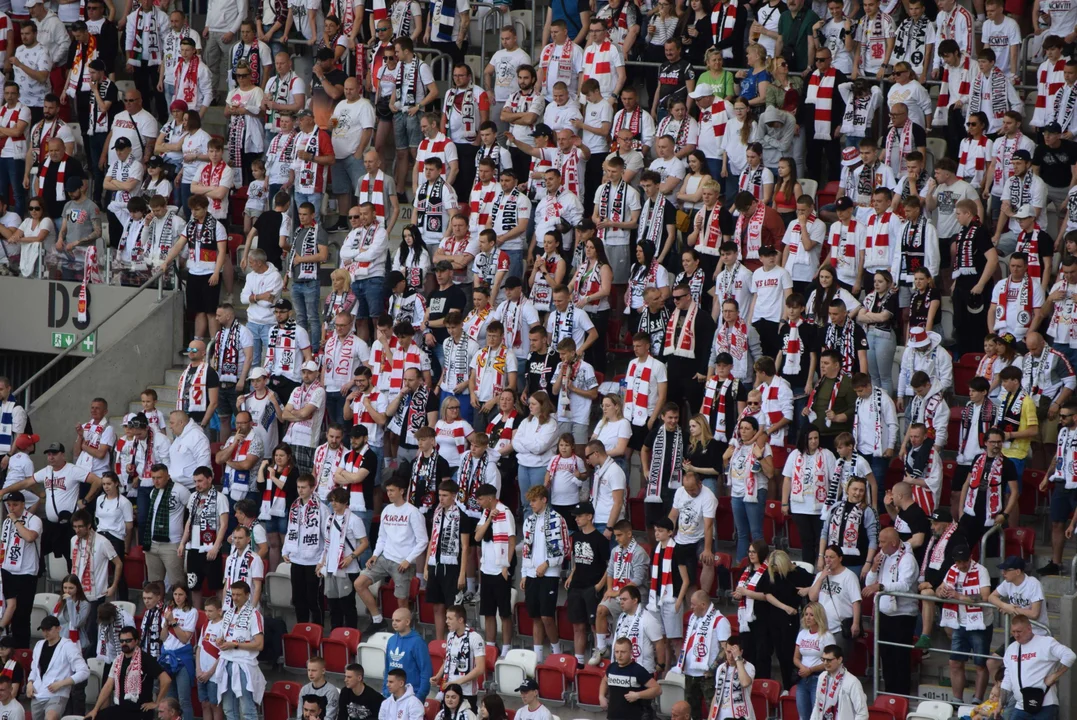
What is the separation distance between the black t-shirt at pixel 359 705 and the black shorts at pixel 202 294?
20.2 feet

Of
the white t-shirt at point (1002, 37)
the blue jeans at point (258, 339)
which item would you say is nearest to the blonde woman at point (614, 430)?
the blue jeans at point (258, 339)

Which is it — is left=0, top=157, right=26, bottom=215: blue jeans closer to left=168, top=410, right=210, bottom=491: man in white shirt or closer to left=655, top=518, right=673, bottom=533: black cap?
left=168, top=410, right=210, bottom=491: man in white shirt

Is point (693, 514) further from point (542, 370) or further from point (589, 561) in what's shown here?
point (542, 370)

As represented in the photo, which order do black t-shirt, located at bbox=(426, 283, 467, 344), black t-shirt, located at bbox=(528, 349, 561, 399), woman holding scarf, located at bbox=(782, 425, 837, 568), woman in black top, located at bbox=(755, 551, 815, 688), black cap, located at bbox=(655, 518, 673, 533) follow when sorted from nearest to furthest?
woman in black top, located at bbox=(755, 551, 815, 688), black cap, located at bbox=(655, 518, 673, 533), woman holding scarf, located at bbox=(782, 425, 837, 568), black t-shirt, located at bbox=(528, 349, 561, 399), black t-shirt, located at bbox=(426, 283, 467, 344)

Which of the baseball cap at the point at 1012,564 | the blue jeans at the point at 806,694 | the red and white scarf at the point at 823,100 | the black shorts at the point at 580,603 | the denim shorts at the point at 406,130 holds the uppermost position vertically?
the red and white scarf at the point at 823,100

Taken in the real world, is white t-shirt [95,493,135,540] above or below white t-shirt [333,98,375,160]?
below

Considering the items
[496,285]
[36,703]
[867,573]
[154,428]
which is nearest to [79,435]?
[154,428]

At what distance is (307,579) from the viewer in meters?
17.8

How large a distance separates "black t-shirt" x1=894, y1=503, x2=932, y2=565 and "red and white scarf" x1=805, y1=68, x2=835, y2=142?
5.74 meters

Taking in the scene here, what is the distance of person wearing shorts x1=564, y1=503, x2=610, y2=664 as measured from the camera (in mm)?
16531

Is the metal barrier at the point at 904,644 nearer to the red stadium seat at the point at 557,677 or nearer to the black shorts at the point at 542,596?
the red stadium seat at the point at 557,677

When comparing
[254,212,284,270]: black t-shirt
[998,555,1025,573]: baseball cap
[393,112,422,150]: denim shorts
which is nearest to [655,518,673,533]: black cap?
[998,555,1025,573]: baseball cap

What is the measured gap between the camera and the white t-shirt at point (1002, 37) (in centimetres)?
1992

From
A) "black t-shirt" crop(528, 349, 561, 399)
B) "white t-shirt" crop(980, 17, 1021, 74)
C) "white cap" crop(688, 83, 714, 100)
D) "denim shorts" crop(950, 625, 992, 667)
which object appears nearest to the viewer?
"denim shorts" crop(950, 625, 992, 667)
